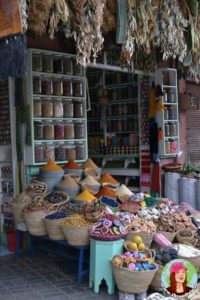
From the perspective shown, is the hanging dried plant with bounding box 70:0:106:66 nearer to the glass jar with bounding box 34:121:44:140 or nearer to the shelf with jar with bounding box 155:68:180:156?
the glass jar with bounding box 34:121:44:140

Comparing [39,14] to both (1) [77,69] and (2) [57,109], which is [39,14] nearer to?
(2) [57,109]

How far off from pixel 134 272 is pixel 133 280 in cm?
9

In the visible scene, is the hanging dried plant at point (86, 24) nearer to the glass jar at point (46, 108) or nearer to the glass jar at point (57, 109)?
the glass jar at point (46, 108)

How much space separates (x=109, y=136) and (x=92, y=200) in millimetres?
3242

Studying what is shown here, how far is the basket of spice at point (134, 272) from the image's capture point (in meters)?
4.21

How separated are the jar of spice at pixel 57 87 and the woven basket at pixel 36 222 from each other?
6.40ft

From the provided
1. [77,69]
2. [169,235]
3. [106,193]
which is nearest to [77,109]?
[77,69]

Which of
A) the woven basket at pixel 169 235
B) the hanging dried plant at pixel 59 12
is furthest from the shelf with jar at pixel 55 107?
the woven basket at pixel 169 235

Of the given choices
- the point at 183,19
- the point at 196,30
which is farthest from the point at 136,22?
the point at 196,30

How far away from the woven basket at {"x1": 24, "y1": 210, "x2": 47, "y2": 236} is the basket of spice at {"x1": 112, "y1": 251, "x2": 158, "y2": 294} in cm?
121

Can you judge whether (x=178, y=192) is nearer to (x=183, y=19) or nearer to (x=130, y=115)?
(x=130, y=115)

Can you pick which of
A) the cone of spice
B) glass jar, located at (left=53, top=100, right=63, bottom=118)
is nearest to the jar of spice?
glass jar, located at (left=53, top=100, right=63, bottom=118)

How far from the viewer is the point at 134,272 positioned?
420cm

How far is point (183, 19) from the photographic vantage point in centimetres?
546
